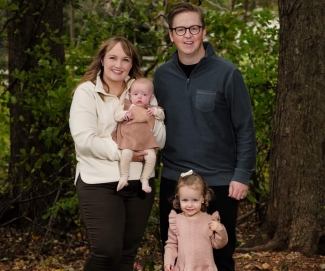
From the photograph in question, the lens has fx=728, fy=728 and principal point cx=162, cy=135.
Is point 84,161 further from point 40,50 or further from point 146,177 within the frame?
point 40,50

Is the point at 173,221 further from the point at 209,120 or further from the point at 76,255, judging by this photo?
the point at 76,255

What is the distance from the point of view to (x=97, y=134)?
4.39 m

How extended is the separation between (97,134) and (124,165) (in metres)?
0.25

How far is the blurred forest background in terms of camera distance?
6336 mm

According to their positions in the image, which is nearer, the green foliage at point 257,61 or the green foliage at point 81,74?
the green foliage at point 81,74

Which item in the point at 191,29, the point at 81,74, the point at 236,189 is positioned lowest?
the point at 236,189

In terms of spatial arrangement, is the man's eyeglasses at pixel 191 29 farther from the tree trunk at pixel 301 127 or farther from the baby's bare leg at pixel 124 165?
the tree trunk at pixel 301 127

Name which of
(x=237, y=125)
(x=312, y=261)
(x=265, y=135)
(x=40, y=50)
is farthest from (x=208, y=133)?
(x=40, y=50)

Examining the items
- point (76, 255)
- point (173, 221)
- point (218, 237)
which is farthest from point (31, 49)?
point (218, 237)

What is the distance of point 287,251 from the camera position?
6426mm

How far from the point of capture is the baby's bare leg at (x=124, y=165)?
14.3ft

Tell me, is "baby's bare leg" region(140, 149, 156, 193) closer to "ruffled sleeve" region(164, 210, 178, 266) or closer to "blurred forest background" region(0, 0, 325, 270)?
"ruffled sleeve" region(164, 210, 178, 266)

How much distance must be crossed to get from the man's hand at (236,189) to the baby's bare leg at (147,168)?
0.49 meters

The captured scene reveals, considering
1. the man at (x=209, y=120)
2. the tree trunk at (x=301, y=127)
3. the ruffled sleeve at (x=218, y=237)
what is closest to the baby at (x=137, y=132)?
the man at (x=209, y=120)
